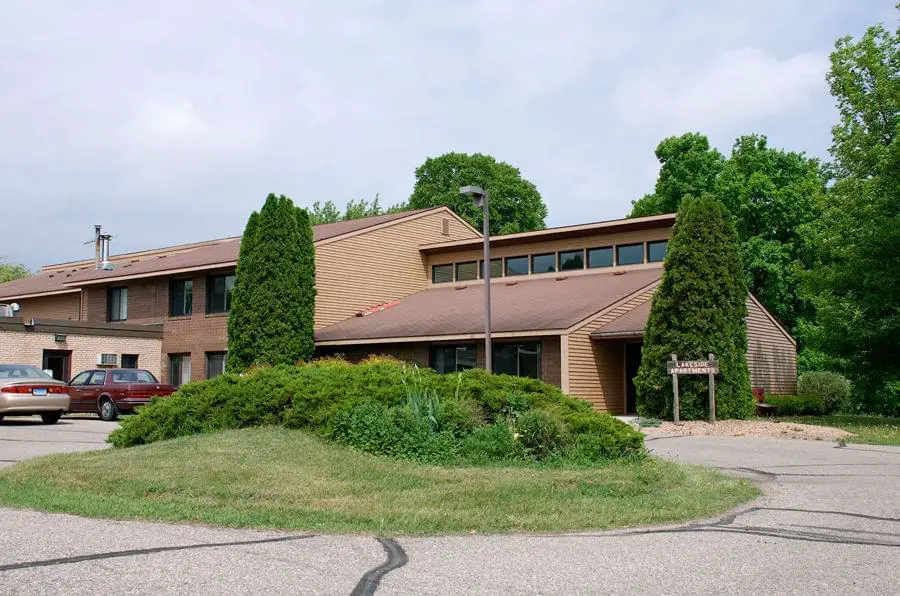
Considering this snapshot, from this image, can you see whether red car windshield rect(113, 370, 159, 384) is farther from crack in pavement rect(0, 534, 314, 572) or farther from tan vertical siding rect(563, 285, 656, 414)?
crack in pavement rect(0, 534, 314, 572)

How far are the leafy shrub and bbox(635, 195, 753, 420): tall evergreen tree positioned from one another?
6.02 meters

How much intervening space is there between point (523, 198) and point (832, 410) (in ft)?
98.0

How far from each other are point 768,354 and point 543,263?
349 inches

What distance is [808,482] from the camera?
12.2m

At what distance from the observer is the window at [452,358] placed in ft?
101

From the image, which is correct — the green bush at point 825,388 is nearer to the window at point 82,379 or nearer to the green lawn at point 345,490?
the green lawn at point 345,490

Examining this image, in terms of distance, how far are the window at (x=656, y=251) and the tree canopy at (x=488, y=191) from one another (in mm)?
28110

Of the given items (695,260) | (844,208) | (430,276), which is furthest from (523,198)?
(695,260)

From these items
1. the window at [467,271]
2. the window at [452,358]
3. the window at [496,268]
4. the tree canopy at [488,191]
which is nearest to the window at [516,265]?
the window at [496,268]

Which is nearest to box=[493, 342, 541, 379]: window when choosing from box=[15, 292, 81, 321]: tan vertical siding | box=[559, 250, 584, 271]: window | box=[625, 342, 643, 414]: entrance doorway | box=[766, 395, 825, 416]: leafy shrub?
box=[625, 342, 643, 414]: entrance doorway

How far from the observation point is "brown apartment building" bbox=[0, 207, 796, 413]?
28.5 m

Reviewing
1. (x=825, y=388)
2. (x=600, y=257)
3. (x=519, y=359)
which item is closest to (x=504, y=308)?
(x=519, y=359)

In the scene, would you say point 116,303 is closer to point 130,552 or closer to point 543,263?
point 543,263

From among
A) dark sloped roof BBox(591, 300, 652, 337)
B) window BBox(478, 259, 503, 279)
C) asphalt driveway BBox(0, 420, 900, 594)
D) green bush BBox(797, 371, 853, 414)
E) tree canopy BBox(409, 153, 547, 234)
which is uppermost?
tree canopy BBox(409, 153, 547, 234)
